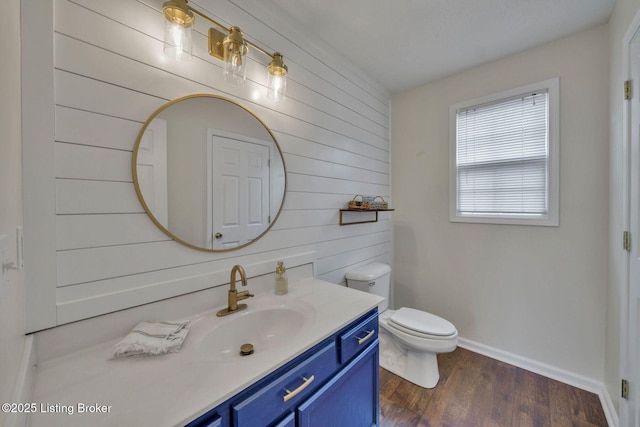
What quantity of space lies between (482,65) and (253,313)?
2.54 meters

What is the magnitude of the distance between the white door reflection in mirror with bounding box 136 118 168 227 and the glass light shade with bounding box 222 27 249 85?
380 millimetres

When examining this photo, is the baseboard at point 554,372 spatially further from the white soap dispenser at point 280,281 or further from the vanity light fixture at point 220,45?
the vanity light fixture at point 220,45

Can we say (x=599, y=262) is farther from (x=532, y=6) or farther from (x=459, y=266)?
(x=532, y=6)

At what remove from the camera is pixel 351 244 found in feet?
6.87

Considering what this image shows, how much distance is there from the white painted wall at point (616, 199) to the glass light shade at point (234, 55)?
1.86 m

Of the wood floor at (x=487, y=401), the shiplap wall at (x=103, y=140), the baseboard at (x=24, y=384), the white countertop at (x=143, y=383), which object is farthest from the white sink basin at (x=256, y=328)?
the wood floor at (x=487, y=401)

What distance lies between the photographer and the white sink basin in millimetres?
1047

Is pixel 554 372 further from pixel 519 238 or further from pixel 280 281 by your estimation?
pixel 280 281

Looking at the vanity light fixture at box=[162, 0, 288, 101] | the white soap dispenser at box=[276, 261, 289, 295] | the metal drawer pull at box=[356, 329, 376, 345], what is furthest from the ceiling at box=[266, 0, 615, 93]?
the metal drawer pull at box=[356, 329, 376, 345]

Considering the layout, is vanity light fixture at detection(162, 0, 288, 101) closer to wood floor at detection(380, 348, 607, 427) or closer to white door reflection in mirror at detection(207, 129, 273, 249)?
white door reflection in mirror at detection(207, 129, 273, 249)

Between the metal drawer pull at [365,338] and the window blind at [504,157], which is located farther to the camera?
the window blind at [504,157]

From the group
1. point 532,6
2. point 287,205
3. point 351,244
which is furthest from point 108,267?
point 532,6

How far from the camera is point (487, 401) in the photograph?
1662 mm

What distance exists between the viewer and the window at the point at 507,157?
73.3 inches
